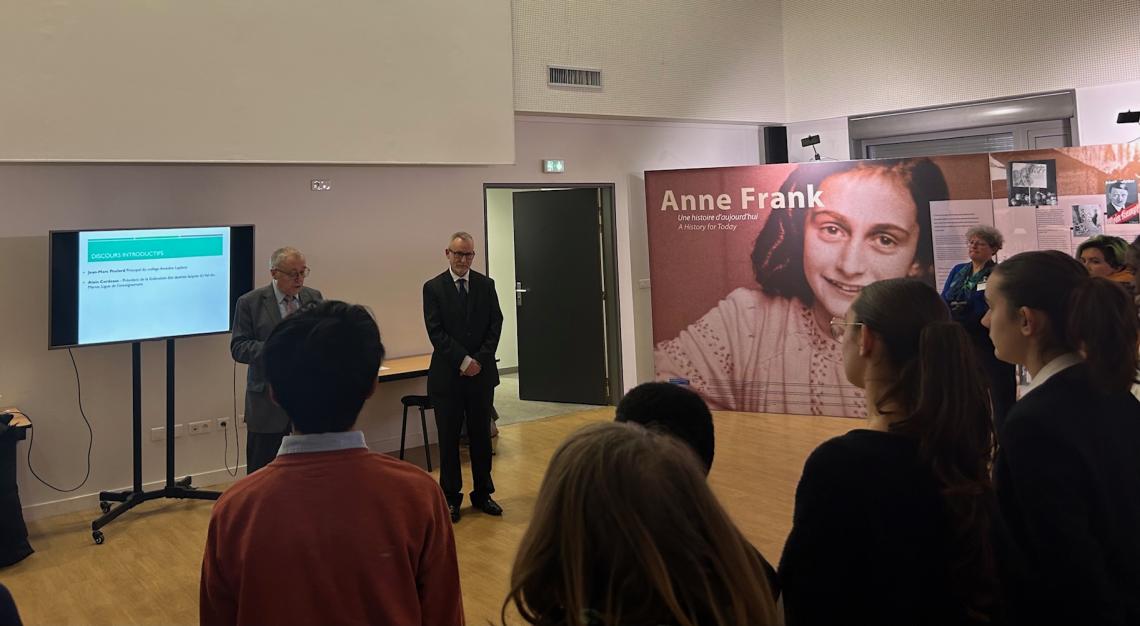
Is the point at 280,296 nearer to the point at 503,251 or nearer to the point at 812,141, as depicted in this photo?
the point at 503,251

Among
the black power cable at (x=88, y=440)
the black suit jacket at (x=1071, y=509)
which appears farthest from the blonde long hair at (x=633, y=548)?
the black power cable at (x=88, y=440)

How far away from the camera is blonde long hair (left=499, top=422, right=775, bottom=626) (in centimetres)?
A: 104

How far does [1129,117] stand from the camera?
6445 mm

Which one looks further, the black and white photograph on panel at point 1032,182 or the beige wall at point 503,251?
the beige wall at point 503,251

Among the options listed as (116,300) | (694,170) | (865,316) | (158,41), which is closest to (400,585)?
(865,316)

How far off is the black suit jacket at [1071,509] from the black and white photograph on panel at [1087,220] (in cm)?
559

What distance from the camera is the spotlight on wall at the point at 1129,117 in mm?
6418

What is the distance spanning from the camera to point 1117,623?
156cm

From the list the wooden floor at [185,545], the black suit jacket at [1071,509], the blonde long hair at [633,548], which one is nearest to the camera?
the blonde long hair at [633,548]

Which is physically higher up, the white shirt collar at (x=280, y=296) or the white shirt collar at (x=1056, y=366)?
the white shirt collar at (x=280, y=296)

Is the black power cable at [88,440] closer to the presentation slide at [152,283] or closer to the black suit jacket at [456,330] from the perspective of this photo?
the presentation slide at [152,283]

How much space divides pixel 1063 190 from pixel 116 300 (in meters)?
6.89

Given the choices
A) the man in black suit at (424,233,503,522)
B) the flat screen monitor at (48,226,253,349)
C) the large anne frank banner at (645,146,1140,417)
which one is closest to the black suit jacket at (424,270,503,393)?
the man in black suit at (424,233,503,522)

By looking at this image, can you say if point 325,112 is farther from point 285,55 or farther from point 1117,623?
point 1117,623
